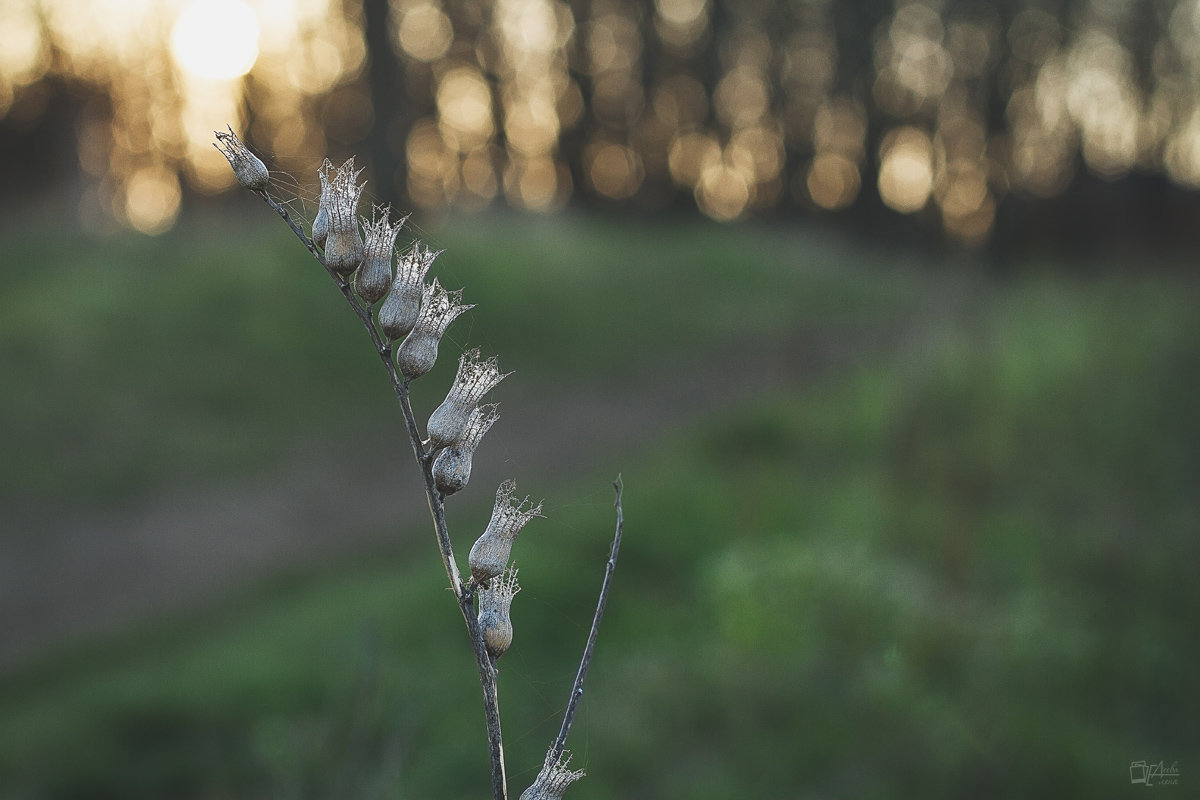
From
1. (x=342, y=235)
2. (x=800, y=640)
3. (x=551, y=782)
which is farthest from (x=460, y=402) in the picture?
(x=800, y=640)

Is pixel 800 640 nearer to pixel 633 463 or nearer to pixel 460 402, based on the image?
pixel 460 402

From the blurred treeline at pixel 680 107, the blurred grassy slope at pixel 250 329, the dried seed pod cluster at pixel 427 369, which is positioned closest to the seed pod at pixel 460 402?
the dried seed pod cluster at pixel 427 369

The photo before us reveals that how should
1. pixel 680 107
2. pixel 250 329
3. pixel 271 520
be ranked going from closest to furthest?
pixel 271 520 → pixel 250 329 → pixel 680 107

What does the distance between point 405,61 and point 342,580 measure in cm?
2148

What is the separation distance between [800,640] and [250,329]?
9.96m

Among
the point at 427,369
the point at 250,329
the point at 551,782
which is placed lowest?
the point at 250,329

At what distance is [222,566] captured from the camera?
28.6ft

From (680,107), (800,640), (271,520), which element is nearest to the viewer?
(800,640)

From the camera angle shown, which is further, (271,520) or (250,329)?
(250,329)

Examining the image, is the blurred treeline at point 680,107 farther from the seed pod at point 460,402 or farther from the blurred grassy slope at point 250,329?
the seed pod at point 460,402

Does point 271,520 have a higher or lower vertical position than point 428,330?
lower

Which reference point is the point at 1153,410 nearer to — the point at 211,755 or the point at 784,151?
the point at 211,755

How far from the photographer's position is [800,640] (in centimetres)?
482

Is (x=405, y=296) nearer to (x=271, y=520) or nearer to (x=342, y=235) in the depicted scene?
(x=342, y=235)
